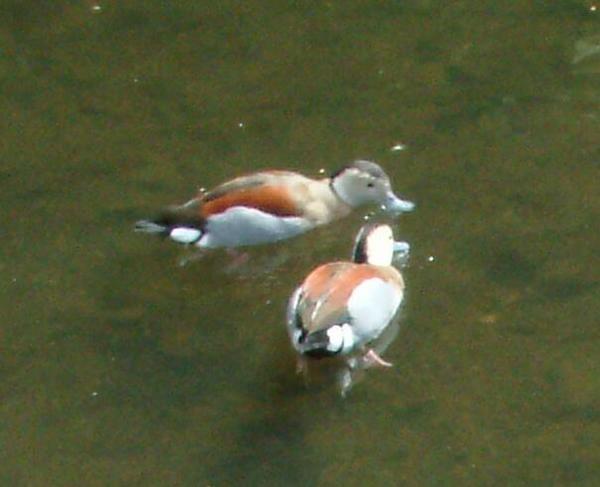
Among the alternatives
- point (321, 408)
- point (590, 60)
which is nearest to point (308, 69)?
point (590, 60)

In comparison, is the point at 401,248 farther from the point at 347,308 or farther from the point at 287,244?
the point at 347,308

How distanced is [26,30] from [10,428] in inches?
149

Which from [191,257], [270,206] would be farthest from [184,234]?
[270,206]

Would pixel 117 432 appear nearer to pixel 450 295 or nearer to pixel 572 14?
pixel 450 295

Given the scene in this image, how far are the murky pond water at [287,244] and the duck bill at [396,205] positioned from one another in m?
0.06

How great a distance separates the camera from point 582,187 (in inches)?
316

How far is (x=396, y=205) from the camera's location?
806 cm

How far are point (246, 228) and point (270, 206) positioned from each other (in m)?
0.16

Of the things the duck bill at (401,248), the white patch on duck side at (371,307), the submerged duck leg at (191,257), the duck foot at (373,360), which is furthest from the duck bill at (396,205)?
the duck foot at (373,360)

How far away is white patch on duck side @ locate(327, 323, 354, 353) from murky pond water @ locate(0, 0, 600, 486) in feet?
0.69

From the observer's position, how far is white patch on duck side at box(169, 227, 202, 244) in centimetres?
772

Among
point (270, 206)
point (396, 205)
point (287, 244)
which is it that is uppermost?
Answer: point (270, 206)

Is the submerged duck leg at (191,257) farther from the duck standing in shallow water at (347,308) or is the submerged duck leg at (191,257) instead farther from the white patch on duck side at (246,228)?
the duck standing in shallow water at (347,308)

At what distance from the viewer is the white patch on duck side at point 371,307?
23.3 ft
